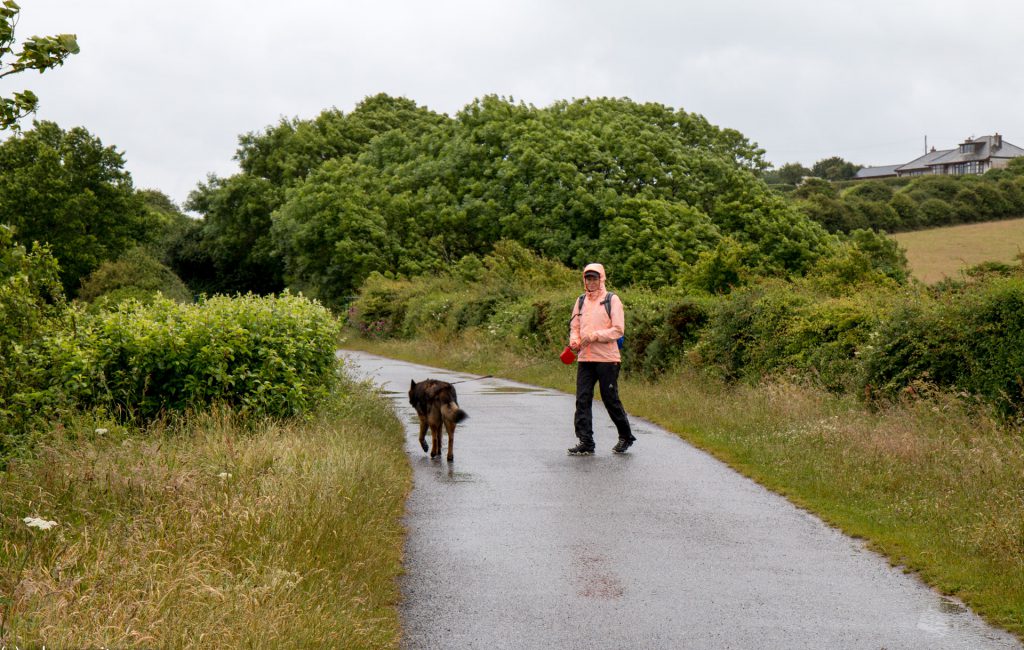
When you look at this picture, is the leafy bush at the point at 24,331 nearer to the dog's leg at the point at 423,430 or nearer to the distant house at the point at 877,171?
the dog's leg at the point at 423,430

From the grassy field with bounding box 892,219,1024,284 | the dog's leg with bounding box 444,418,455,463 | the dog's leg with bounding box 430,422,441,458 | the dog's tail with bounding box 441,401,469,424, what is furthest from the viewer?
the grassy field with bounding box 892,219,1024,284

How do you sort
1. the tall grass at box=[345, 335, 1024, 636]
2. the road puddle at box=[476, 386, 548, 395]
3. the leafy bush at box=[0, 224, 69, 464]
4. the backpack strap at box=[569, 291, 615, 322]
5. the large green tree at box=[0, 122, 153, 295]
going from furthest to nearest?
the large green tree at box=[0, 122, 153, 295] → the road puddle at box=[476, 386, 548, 395] → the backpack strap at box=[569, 291, 615, 322] → the tall grass at box=[345, 335, 1024, 636] → the leafy bush at box=[0, 224, 69, 464]

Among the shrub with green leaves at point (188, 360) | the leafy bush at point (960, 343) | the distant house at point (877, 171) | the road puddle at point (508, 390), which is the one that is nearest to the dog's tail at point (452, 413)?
the shrub with green leaves at point (188, 360)

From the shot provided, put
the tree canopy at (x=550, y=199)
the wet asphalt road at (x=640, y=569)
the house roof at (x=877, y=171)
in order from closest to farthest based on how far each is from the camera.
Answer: the wet asphalt road at (x=640, y=569), the tree canopy at (x=550, y=199), the house roof at (x=877, y=171)

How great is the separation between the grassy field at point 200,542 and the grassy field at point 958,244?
5217 cm

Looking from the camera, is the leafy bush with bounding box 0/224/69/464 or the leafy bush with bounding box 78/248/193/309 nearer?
the leafy bush with bounding box 0/224/69/464

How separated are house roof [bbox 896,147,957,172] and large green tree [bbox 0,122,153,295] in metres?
127

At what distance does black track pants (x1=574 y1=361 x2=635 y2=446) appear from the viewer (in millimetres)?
12062

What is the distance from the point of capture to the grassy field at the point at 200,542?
185 inches

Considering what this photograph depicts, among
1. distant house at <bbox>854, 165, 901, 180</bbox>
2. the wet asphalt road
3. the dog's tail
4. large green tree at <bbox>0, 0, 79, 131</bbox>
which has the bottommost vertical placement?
the wet asphalt road

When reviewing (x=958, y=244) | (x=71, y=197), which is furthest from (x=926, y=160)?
(x=71, y=197)

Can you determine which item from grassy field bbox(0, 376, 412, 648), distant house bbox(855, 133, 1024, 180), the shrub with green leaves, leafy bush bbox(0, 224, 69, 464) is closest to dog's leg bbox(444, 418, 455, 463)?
the shrub with green leaves

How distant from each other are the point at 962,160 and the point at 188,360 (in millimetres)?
161000

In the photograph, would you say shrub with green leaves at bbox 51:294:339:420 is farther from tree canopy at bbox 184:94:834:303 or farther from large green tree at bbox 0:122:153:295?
large green tree at bbox 0:122:153:295
